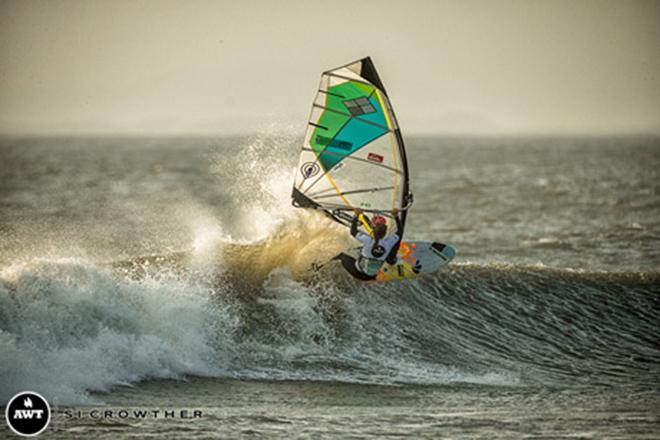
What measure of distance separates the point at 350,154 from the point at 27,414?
5.00 metres

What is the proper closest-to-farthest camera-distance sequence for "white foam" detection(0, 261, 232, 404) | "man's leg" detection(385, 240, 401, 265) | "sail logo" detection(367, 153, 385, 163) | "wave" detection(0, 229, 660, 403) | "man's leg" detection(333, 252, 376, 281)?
"white foam" detection(0, 261, 232, 404) → "man's leg" detection(333, 252, 376, 281) → "wave" detection(0, 229, 660, 403) → "man's leg" detection(385, 240, 401, 265) → "sail logo" detection(367, 153, 385, 163)

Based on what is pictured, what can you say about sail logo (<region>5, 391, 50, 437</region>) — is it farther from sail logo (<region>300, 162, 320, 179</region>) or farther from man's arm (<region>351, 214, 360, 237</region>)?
sail logo (<region>300, 162, 320, 179</region>)

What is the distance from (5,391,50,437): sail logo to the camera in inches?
379

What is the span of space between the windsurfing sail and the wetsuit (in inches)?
15.5

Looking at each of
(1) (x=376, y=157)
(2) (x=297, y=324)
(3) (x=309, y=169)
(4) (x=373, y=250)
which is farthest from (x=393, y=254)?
(2) (x=297, y=324)

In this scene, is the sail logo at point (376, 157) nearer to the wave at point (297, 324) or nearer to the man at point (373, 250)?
the man at point (373, 250)

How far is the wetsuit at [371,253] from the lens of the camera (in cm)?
1177

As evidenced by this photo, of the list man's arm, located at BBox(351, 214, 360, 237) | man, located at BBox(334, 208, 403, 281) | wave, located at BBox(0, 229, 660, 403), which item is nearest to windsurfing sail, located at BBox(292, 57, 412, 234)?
man's arm, located at BBox(351, 214, 360, 237)

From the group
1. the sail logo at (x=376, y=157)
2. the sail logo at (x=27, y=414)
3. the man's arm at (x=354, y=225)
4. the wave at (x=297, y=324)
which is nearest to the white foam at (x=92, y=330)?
the wave at (x=297, y=324)

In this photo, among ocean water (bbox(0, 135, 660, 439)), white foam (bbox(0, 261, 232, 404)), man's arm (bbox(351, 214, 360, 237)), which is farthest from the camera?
man's arm (bbox(351, 214, 360, 237))

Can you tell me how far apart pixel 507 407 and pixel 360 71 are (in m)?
4.35

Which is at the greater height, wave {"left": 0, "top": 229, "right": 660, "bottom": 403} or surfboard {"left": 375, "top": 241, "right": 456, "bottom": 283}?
surfboard {"left": 375, "top": 241, "right": 456, "bottom": 283}

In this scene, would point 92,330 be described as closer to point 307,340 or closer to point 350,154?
point 307,340

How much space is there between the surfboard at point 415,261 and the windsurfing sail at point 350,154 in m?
0.57
